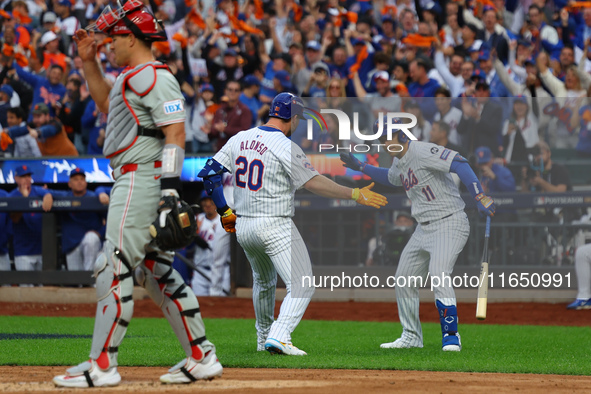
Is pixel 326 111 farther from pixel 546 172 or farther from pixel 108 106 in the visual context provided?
pixel 108 106

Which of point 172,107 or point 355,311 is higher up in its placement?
point 172,107

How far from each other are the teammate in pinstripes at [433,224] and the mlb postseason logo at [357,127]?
0.31 m

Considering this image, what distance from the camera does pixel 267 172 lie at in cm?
707

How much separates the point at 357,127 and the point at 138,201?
5983mm

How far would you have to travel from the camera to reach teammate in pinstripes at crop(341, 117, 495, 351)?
7723mm

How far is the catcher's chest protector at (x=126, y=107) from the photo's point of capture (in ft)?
16.4

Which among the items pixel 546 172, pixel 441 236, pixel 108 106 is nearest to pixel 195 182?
pixel 546 172

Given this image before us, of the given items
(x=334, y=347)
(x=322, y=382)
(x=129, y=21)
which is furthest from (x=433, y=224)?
(x=129, y=21)

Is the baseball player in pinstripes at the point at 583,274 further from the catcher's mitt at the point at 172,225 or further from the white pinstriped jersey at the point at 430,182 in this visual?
the catcher's mitt at the point at 172,225

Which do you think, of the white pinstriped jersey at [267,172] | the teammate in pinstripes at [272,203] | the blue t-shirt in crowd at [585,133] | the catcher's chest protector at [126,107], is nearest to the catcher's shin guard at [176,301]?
the catcher's chest protector at [126,107]

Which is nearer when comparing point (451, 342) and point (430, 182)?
point (451, 342)

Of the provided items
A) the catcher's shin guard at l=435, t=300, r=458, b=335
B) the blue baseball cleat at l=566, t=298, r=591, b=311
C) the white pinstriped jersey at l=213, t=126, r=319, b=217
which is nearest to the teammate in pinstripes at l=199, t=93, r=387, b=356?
the white pinstriped jersey at l=213, t=126, r=319, b=217

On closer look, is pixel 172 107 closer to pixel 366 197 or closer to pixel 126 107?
pixel 126 107

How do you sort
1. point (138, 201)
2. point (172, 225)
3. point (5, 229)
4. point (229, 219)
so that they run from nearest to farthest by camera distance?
point (172, 225) < point (138, 201) < point (229, 219) < point (5, 229)
